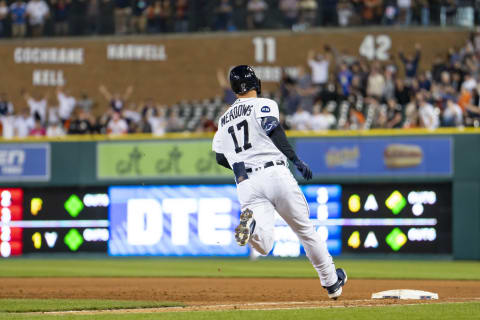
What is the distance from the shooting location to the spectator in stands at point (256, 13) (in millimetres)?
28578

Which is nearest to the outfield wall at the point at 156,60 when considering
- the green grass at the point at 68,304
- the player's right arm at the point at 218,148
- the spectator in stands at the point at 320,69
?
the spectator in stands at the point at 320,69

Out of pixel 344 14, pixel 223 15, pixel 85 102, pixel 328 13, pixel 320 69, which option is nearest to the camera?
pixel 320 69

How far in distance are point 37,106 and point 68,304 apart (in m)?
16.0

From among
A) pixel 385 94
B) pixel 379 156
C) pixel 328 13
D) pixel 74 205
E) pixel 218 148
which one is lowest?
pixel 74 205

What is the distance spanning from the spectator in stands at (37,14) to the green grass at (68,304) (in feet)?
59.3

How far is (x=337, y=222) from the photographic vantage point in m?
22.2

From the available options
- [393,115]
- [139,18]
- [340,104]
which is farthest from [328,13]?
[393,115]

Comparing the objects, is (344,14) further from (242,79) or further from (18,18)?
(242,79)

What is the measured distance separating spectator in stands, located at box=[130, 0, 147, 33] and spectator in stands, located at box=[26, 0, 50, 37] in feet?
8.31

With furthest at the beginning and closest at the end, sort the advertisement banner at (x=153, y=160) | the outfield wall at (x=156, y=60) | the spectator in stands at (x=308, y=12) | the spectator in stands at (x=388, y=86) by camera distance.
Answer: the outfield wall at (x=156, y=60) < the spectator in stands at (x=308, y=12) < the spectator in stands at (x=388, y=86) < the advertisement banner at (x=153, y=160)

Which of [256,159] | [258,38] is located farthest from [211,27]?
[256,159]

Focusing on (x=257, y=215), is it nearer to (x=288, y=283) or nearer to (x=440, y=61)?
(x=288, y=283)

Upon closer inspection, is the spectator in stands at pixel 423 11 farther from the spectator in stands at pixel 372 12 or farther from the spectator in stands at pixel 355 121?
the spectator in stands at pixel 355 121

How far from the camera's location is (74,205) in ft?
77.6
